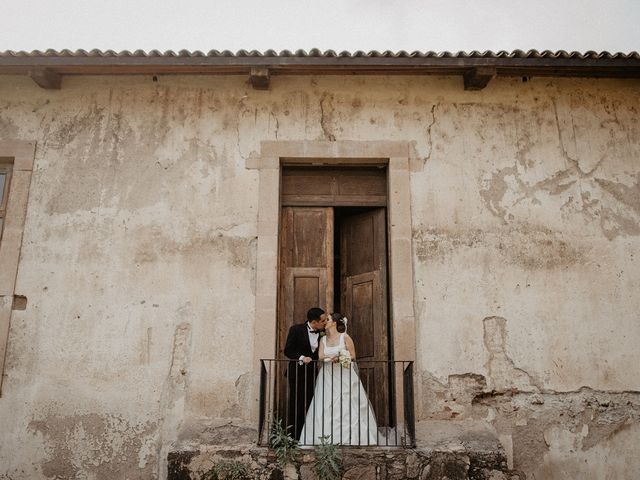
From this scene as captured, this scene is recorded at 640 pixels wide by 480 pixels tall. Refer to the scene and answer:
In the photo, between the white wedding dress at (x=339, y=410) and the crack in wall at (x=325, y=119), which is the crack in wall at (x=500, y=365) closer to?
the white wedding dress at (x=339, y=410)

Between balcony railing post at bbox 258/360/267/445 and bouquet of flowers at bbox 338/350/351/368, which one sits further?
bouquet of flowers at bbox 338/350/351/368

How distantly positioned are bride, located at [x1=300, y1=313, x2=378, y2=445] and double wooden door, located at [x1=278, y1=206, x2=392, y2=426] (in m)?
0.44

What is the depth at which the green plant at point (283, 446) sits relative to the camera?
5.87 m

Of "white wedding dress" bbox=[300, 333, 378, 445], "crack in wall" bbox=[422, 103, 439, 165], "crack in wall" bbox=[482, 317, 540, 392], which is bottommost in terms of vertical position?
"white wedding dress" bbox=[300, 333, 378, 445]

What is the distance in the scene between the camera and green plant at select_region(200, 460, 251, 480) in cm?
583

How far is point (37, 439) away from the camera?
6504 millimetres

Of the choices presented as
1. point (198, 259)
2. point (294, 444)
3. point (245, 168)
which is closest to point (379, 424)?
point (294, 444)

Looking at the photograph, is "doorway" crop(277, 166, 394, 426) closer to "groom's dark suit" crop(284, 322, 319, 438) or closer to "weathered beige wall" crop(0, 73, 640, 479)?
"groom's dark suit" crop(284, 322, 319, 438)

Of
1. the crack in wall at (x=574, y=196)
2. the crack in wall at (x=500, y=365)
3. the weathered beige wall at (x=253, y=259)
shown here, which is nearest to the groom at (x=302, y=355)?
the weathered beige wall at (x=253, y=259)

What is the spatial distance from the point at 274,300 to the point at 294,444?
1493 millimetres

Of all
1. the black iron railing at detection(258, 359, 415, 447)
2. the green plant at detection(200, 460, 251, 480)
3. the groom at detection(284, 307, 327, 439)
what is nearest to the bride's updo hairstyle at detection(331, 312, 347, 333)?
the groom at detection(284, 307, 327, 439)

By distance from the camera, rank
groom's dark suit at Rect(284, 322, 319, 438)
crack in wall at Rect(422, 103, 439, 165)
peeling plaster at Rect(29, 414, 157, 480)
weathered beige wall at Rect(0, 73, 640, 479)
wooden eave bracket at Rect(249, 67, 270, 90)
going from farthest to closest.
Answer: crack in wall at Rect(422, 103, 439, 165) < wooden eave bracket at Rect(249, 67, 270, 90) < groom's dark suit at Rect(284, 322, 319, 438) < weathered beige wall at Rect(0, 73, 640, 479) < peeling plaster at Rect(29, 414, 157, 480)

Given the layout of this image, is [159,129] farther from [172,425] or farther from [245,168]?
[172,425]

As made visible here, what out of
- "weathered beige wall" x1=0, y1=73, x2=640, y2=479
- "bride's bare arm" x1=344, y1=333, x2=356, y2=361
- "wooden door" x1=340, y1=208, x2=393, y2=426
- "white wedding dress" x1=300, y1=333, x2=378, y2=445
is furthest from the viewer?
"wooden door" x1=340, y1=208, x2=393, y2=426
